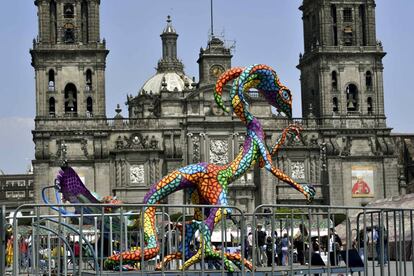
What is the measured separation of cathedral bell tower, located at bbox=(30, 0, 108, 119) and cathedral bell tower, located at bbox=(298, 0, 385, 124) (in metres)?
15.3

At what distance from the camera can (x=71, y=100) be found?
251 feet

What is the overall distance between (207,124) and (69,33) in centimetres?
1144

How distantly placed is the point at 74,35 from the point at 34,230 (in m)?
A: 61.0

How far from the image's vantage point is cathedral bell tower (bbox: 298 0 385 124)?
78.8 meters

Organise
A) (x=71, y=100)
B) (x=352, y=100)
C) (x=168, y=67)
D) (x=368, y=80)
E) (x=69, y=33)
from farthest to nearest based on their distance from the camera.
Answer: (x=168, y=67)
(x=368, y=80)
(x=352, y=100)
(x=69, y=33)
(x=71, y=100)

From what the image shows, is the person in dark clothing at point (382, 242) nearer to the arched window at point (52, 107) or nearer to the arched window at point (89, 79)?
the arched window at point (52, 107)

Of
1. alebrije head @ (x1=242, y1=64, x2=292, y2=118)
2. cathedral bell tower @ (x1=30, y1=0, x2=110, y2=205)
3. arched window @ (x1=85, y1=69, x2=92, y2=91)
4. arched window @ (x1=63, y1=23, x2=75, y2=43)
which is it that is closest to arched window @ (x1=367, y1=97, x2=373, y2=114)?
cathedral bell tower @ (x1=30, y1=0, x2=110, y2=205)

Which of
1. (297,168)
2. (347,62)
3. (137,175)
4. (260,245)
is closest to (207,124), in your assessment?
(137,175)

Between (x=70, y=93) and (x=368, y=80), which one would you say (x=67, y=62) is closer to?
(x=70, y=93)

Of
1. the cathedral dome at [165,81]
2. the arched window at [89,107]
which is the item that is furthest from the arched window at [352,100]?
the cathedral dome at [165,81]

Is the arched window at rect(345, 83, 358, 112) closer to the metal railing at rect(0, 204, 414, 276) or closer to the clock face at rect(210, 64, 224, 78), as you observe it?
the clock face at rect(210, 64, 224, 78)

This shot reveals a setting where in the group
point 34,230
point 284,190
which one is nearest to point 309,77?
point 284,190

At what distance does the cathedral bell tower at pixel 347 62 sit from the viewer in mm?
78812

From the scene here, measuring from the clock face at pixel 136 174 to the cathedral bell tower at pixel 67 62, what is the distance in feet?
14.0
